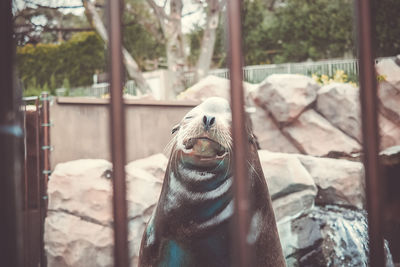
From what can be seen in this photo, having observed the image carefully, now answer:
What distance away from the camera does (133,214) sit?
434 cm

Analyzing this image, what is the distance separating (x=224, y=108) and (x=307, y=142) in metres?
4.29

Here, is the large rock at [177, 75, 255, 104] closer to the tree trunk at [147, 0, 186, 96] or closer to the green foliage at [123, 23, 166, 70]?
the tree trunk at [147, 0, 186, 96]

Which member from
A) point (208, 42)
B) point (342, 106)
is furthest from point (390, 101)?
point (208, 42)

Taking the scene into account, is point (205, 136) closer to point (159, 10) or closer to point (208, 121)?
point (208, 121)

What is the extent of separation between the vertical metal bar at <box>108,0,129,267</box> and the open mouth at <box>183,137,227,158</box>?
1.58 m

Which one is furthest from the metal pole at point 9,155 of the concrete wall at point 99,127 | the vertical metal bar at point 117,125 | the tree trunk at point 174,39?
the tree trunk at point 174,39

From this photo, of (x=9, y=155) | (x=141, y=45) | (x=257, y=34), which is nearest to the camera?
(x=9, y=155)

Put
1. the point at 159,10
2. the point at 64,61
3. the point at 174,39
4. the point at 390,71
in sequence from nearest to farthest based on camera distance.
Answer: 1. the point at 390,71
2. the point at 159,10
3. the point at 174,39
4. the point at 64,61

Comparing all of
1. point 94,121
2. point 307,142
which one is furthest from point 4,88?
point 307,142

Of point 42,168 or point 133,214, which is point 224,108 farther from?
point 42,168

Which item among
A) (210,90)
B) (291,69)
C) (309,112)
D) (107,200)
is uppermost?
(291,69)

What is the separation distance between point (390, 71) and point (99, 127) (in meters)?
4.02

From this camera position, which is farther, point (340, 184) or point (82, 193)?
point (340, 184)

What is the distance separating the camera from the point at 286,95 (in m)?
6.40
